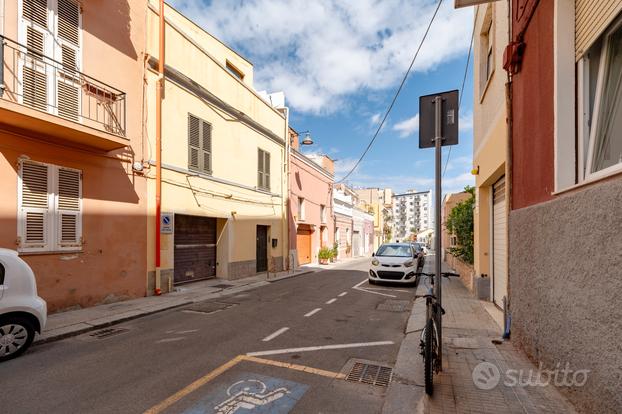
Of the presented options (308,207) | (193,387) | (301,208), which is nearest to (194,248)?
(193,387)

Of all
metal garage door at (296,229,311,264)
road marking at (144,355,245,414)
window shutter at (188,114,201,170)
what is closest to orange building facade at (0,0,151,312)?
window shutter at (188,114,201,170)

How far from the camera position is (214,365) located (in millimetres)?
4652

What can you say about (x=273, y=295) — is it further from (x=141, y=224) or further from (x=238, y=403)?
(x=238, y=403)

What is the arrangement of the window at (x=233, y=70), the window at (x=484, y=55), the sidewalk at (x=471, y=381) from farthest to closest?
the window at (x=233, y=70) → the window at (x=484, y=55) → the sidewalk at (x=471, y=381)

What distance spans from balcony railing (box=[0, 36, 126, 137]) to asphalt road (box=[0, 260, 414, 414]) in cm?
499

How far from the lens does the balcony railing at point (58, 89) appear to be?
22.3 ft

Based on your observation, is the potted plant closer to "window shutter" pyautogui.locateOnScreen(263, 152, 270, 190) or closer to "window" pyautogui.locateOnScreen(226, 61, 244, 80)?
"window shutter" pyautogui.locateOnScreen(263, 152, 270, 190)

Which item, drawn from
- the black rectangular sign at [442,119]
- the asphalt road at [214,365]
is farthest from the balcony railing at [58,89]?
the black rectangular sign at [442,119]

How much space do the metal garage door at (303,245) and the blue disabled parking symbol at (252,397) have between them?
688 inches

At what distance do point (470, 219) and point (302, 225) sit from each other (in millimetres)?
11149

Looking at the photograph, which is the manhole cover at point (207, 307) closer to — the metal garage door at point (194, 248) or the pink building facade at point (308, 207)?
the metal garage door at point (194, 248)

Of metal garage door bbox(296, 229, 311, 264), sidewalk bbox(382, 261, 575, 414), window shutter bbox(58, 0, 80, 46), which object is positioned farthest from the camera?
metal garage door bbox(296, 229, 311, 264)

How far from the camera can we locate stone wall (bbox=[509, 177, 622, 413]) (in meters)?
2.64
